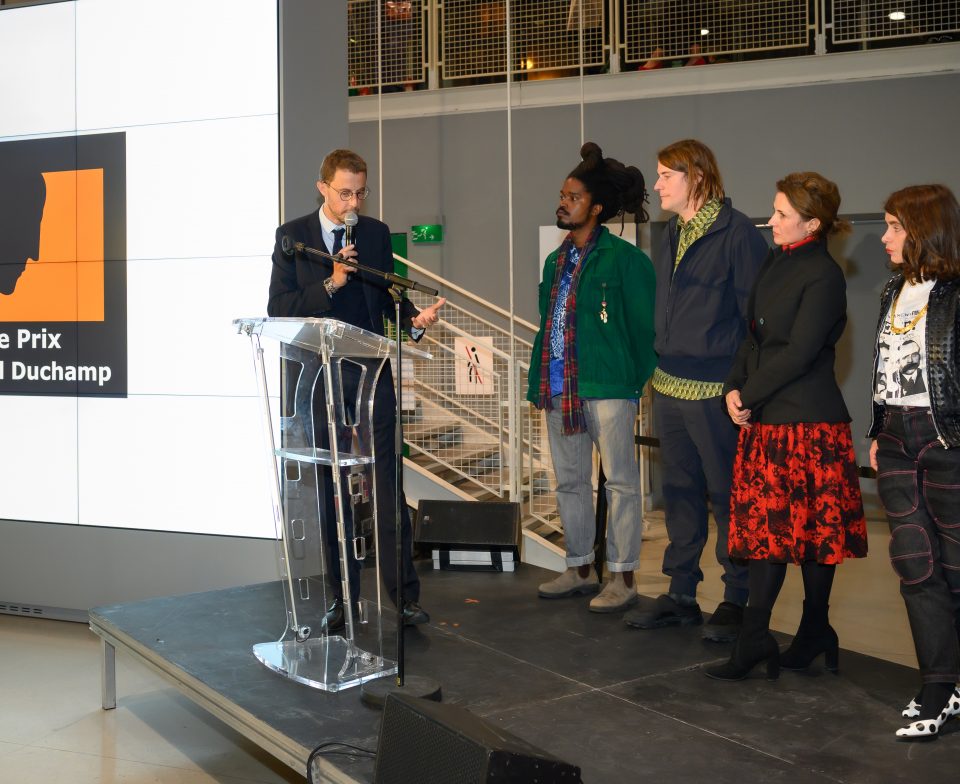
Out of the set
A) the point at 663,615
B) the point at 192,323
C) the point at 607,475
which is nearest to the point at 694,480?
the point at 607,475

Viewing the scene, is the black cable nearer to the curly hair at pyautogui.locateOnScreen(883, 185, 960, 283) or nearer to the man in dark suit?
the man in dark suit

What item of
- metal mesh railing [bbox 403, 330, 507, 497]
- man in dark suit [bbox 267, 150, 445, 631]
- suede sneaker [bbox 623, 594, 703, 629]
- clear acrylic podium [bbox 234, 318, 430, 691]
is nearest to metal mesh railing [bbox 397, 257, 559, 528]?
metal mesh railing [bbox 403, 330, 507, 497]

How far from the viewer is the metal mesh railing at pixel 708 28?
26.0 feet

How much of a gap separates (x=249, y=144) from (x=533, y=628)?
→ 2291 millimetres

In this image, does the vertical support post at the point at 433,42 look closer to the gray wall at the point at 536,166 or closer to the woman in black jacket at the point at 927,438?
the gray wall at the point at 536,166

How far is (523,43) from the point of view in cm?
858

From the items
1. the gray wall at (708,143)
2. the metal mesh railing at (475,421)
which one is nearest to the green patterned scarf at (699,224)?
the metal mesh railing at (475,421)

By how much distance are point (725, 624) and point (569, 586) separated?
71 centimetres

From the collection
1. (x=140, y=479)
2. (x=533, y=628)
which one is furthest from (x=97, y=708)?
(x=533, y=628)

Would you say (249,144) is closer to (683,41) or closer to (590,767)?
(590,767)

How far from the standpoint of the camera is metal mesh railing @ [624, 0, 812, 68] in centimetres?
791

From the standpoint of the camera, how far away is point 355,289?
326 cm

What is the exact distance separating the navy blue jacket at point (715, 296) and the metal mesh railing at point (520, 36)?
5.65m

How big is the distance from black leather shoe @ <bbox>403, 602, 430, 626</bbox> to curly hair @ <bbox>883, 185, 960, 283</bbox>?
72.3 inches
